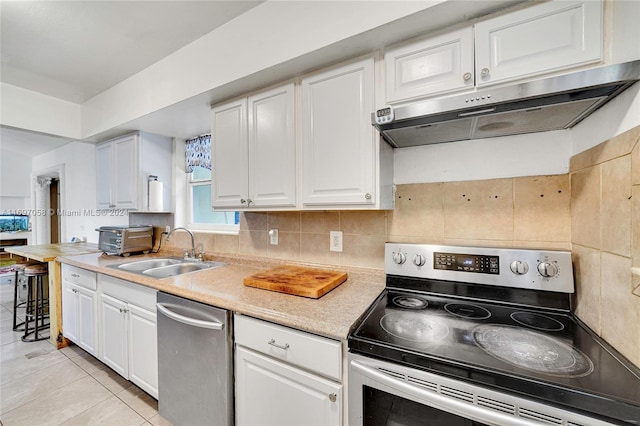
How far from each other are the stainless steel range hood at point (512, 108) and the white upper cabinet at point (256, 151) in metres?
0.59

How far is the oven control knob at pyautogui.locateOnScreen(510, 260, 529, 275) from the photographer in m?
1.10

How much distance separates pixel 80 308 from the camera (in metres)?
2.22

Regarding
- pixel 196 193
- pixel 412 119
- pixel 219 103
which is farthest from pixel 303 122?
pixel 196 193

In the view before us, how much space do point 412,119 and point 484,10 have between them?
1.61 feet

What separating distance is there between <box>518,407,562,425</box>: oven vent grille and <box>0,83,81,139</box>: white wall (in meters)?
3.91

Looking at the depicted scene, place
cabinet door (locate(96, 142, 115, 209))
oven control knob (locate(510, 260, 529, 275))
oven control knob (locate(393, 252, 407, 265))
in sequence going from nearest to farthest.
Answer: oven control knob (locate(510, 260, 529, 275)), oven control knob (locate(393, 252, 407, 265)), cabinet door (locate(96, 142, 115, 209))

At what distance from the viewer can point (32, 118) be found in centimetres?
245

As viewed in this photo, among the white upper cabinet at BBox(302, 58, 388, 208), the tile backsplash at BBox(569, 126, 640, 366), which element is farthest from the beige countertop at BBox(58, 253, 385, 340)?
the tile backsplash at BBox(569, 126, 640, 366)

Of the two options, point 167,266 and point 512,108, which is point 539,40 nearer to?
point 512,108

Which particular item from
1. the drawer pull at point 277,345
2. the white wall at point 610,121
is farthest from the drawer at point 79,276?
the white wall at point 610,121

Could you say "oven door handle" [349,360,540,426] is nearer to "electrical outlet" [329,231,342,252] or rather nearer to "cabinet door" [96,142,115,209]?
"electrical outlet" [329,231,342,252]

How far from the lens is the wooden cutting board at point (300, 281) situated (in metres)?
1.28

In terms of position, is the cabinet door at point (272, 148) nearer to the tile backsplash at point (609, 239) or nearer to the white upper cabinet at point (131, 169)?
the tile backsplash at point (609, 239)

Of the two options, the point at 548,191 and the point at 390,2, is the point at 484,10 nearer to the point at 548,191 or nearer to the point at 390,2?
the point at 390,2
